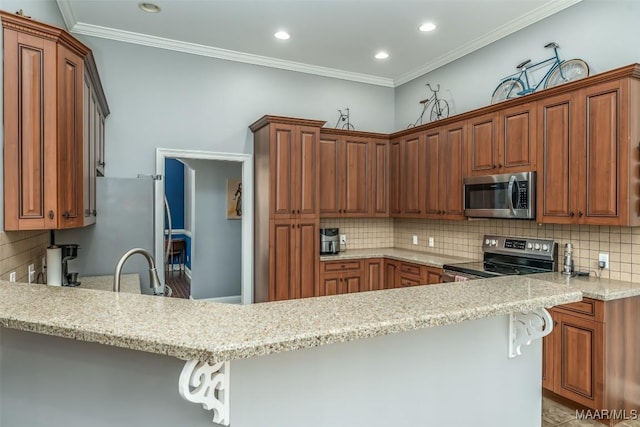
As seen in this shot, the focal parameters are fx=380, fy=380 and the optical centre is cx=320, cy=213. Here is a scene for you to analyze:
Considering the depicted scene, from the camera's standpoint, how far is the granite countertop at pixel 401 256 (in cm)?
412

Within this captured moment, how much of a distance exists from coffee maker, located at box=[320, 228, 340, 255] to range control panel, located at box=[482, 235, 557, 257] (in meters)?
1.72

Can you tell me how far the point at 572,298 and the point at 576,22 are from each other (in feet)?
9.63

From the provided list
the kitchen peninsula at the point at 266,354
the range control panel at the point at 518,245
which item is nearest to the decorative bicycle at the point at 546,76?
the range control panel at the point at 518,245

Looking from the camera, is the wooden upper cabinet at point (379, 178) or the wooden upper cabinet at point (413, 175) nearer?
the wooden upper cabinet at point (413, 175)

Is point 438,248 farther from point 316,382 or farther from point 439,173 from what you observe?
point 316,382

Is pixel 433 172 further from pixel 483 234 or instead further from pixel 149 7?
pixel 149 7

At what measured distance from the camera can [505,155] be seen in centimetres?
346

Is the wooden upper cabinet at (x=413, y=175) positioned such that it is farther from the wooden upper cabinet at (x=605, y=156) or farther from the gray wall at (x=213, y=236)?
the gray wall at (x=213, y=236)

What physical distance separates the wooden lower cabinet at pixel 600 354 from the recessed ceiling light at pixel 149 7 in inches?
166

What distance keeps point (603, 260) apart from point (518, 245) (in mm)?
726

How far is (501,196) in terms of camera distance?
135 inches

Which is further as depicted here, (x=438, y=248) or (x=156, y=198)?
(x=438, y=248)

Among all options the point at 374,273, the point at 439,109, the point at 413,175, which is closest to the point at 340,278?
the point at 374,273

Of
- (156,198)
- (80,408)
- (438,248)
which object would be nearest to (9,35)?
(80,408)
